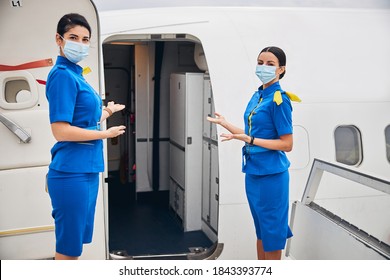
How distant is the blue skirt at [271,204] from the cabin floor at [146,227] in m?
1.25

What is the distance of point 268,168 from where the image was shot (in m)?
2.68

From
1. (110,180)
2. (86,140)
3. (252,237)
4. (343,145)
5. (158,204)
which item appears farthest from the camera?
(110,180)

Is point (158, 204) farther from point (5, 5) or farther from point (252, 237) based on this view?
point (5, 5)

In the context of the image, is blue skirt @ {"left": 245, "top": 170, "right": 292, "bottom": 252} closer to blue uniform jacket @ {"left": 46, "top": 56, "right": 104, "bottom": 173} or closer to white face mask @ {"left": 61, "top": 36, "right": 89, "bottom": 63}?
blue uniform jacket @ {"left": 46, "top": 56, "right": 104, "bottom": 173}

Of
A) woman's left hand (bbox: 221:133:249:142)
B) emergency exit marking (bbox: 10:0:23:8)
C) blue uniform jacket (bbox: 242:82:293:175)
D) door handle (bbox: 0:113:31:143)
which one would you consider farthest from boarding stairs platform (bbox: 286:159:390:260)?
emergency exit marking (bbox: 10:0:23:8)

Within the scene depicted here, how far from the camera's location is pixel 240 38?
3.46 meters

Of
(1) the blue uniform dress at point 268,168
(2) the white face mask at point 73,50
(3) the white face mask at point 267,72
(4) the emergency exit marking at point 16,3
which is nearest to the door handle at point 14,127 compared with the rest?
(4) the emergency exit marking at point 16,3

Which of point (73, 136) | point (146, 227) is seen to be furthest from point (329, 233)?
point (146, 227)

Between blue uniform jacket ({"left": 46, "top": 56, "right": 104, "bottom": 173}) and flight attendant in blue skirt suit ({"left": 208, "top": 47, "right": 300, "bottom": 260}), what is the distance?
686 mm

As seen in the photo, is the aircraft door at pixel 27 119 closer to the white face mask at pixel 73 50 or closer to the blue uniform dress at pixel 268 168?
the white face mask at pixel 73 50

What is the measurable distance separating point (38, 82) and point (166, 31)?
110 cm

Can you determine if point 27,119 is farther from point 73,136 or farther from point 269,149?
point 269,149

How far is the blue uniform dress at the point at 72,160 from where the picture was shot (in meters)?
2.08
